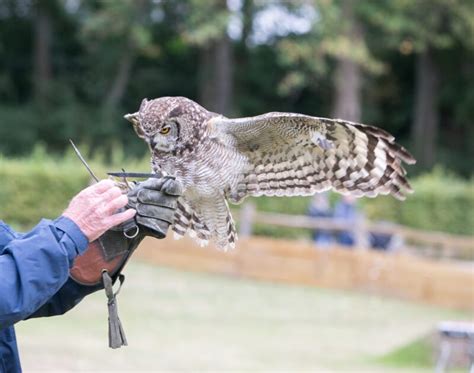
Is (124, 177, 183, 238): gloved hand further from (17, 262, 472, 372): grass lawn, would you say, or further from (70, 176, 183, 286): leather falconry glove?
(17, 262, 472, 372): grass lawn

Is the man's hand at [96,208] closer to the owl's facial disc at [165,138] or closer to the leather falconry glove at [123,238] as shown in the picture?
the leather falconry glove at [123,238]

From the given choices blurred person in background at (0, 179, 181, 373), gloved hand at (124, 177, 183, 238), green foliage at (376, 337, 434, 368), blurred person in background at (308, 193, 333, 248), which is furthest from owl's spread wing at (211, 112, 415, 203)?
blurred person in background at (308, 193, 333, 248)

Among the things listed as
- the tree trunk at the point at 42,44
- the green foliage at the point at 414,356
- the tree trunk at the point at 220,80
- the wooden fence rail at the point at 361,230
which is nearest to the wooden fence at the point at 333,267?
the wooden fence rail at the point at 361,230

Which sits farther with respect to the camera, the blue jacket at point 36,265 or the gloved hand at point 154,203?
the gloved hand at point 154,203

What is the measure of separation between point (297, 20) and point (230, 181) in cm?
2555

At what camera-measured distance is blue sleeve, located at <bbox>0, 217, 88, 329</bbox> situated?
295 cm

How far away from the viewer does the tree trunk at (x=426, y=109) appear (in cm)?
3244

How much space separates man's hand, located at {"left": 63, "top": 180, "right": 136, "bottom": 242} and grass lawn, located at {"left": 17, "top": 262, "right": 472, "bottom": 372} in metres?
4.93

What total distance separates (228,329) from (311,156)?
22.1 ft

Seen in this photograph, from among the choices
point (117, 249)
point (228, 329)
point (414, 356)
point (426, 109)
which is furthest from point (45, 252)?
point (426, 109)

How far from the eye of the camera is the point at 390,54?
34438 millimetres

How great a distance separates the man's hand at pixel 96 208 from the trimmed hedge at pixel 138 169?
1416cm

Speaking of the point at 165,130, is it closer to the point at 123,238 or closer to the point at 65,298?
the point at 123,238

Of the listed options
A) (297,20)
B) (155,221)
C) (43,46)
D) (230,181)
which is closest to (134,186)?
(155,221)
